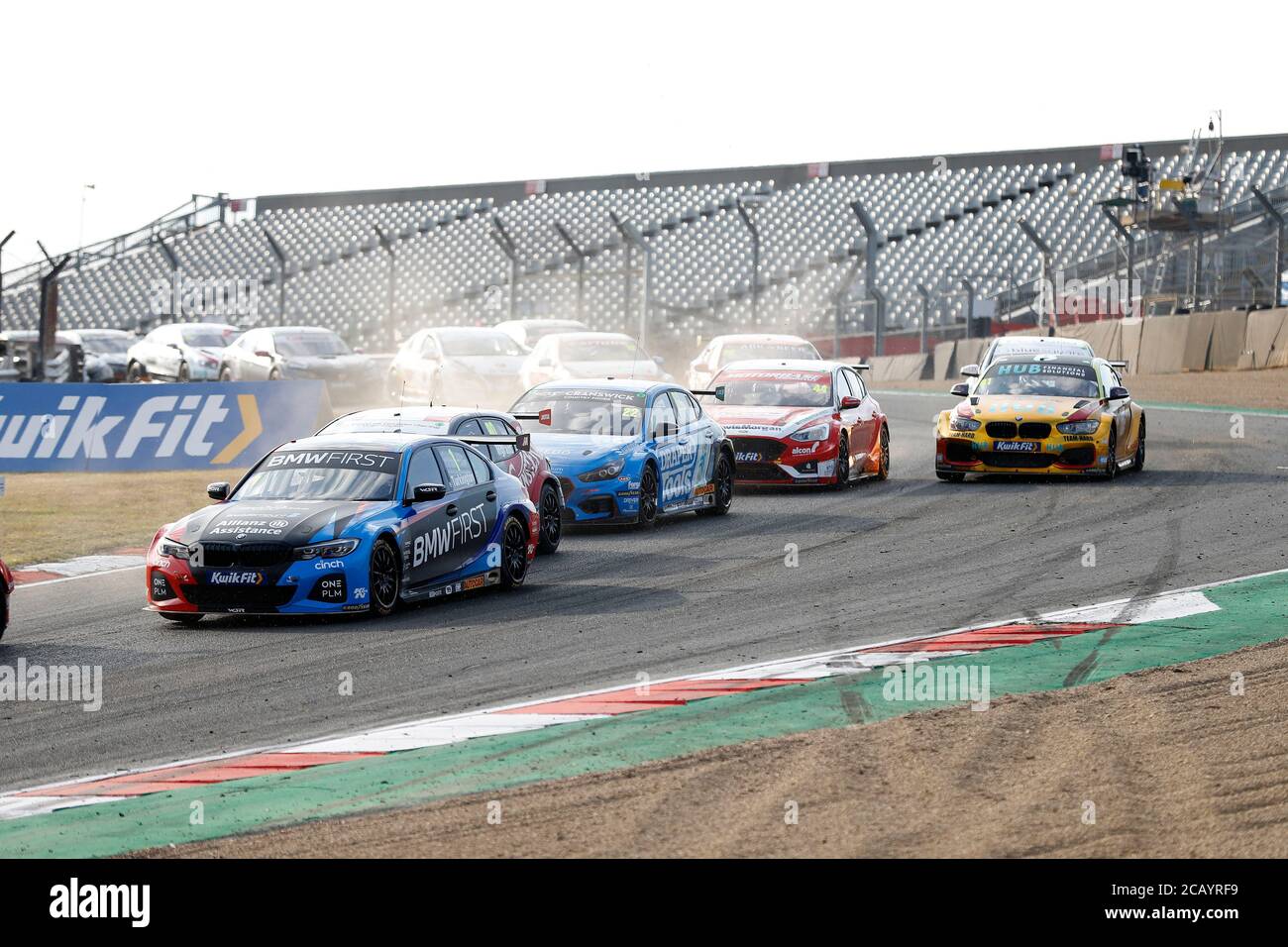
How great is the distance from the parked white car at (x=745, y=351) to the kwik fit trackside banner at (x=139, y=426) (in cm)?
707

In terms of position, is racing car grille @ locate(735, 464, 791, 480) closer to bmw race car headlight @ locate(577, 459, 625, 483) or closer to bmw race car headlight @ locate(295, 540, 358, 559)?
bmw race car headlight @ locate(577, 459, 625, 483)

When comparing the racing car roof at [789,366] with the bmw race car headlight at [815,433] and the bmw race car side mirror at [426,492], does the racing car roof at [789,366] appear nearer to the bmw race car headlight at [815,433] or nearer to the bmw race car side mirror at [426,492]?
the bmw race car headlight at [815,433]

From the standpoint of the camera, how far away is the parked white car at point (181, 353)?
33.3 metres

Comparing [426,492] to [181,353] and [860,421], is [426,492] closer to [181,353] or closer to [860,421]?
[860,421]

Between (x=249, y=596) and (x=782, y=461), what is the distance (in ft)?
29.1

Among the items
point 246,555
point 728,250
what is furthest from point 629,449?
point 728,250

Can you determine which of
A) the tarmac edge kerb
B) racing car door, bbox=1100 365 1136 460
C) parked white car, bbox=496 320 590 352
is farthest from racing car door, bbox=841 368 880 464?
parked white car, bbox=496 320 590 352

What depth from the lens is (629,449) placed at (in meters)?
17.0

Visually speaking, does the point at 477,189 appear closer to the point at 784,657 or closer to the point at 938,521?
the point at 938,521

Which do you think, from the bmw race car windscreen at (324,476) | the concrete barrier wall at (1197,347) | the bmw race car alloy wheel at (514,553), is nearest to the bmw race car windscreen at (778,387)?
the bmw race car alloy wheel at (514,553)

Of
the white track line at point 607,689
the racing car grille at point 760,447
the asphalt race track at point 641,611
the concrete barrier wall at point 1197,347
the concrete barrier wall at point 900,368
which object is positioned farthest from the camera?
the concrete barrier wall at point 900,368

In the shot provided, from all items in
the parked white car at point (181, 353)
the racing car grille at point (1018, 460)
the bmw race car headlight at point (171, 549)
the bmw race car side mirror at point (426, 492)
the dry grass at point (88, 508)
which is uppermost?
the bmw race car side mirror at point (426, 492)
